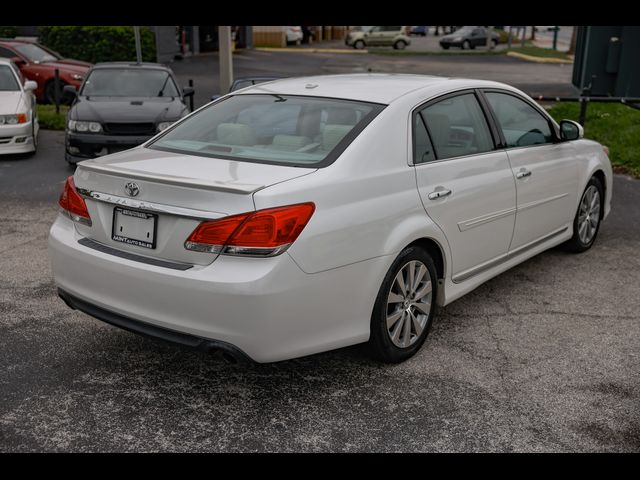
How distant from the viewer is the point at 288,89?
4766mm

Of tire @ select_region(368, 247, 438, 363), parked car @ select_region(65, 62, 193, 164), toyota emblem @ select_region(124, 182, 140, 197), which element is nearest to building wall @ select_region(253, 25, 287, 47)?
parked car @ select_region(65, 62, 193, 164)

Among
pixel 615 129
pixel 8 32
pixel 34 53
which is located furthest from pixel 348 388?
pixel 8 32

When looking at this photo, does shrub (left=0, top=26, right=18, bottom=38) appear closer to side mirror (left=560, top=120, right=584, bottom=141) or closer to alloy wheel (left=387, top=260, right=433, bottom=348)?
side mirror (left=560, top=120, right=584, bottom=141)

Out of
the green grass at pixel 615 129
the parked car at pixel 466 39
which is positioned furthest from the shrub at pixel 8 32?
the parked car at pixel 466 39

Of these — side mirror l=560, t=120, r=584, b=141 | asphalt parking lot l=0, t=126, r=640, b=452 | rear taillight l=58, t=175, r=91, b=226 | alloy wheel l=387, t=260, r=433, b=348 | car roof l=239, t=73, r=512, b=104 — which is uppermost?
car roof l=239, t=73, r=512, b=104

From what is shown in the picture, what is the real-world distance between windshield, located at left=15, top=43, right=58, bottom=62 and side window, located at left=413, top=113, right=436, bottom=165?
48.3ft

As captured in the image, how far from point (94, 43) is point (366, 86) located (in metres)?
25.7

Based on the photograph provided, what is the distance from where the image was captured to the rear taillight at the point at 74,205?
3951 mm

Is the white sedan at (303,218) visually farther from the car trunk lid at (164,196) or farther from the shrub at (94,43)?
the shrub at (94,43)

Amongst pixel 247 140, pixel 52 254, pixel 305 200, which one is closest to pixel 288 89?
pixel 247 140

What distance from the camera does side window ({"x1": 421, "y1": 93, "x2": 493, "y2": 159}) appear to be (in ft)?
14.9

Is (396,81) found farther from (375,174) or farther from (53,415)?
(53,415)

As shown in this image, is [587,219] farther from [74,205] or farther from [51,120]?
[51,120]
